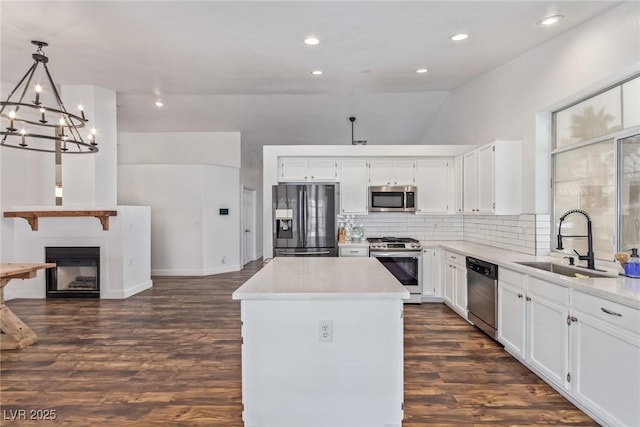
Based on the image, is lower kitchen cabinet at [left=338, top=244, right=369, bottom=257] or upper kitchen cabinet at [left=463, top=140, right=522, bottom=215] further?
lower kitchen cabinet at [left=338, top=244, right=369, bottom=257]

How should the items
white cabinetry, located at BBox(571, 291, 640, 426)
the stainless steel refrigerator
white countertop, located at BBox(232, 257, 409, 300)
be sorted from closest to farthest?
white cabinetry, located at BBox(571, 291, 640, 426)
white countertop, located at BBox(232, 257, 409, 300)
the stainless steel refrigerator

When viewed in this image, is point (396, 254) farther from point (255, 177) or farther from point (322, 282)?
point (255, 177)

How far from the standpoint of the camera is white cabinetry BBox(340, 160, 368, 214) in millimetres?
5145

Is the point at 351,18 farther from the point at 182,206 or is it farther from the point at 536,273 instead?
the point at 182,206

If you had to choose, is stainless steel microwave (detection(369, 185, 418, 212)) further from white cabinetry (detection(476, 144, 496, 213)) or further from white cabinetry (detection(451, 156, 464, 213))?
white cabinetry (detection(476, 144, 496, 213))

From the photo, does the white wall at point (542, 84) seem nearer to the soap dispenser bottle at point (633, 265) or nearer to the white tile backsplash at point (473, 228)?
the white tile backsplash at point (473, 228)

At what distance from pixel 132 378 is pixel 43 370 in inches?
33.5

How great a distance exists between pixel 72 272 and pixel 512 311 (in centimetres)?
619

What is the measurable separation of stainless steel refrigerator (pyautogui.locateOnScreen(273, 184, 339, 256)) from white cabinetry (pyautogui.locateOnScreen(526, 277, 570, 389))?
8.20 ft

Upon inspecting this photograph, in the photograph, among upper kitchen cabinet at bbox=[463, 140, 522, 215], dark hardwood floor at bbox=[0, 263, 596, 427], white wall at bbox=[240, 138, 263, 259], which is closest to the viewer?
dark hardwood floor at bbox=[0, 263, 596, 427]

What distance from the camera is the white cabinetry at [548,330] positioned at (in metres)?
2.35

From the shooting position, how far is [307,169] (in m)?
5.10

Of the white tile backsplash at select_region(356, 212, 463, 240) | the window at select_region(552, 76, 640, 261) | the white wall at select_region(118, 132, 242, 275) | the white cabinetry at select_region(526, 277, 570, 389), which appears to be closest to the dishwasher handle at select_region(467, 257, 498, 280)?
the white cabinetry at select_region(526, 277, 570, 389)

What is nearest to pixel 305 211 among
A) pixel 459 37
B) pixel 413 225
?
pixel 413 225
